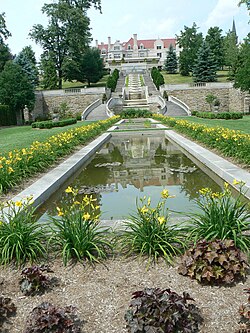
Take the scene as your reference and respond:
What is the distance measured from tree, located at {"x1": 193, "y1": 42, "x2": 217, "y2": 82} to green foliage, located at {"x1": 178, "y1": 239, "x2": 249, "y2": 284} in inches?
1759

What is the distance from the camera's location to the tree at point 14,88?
1252 inches

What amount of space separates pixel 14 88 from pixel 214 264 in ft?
106

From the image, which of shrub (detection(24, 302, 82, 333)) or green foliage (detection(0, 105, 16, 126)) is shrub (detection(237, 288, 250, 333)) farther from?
green foliage (detection(0, 105, 16, 126))

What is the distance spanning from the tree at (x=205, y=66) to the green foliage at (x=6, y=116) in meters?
24.8

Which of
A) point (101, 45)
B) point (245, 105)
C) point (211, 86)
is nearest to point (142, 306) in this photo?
point (245, 105)

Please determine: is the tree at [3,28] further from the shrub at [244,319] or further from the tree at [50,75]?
the shrub at [244,319]

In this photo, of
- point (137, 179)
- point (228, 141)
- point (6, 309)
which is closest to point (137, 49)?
point (228, 141)

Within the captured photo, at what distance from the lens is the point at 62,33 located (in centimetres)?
4700

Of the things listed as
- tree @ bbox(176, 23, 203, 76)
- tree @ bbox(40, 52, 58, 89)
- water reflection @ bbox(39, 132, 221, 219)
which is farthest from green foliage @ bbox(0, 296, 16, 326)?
tree @ bbox(176, 23, 203, 76)

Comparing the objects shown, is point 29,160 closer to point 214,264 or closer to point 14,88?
point 214,264

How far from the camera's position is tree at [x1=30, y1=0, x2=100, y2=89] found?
4553cm

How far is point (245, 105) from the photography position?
34812 millimetres

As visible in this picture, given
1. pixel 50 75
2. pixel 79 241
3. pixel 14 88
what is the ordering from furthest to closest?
pixel 50 75 < pixel 14 88 < pixel 79 241

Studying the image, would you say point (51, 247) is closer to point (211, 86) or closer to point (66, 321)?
point (66, 321)
